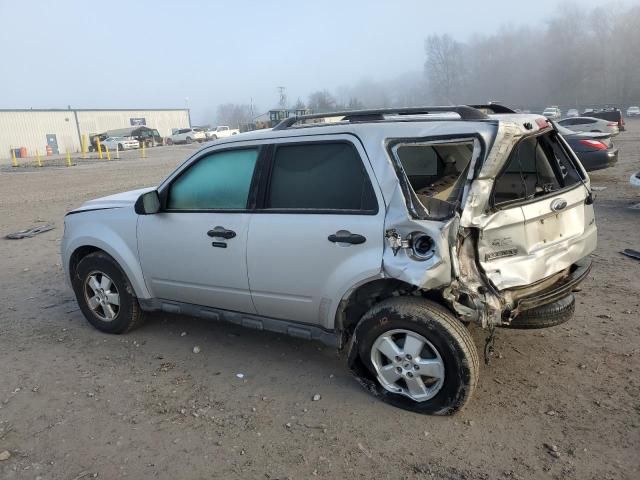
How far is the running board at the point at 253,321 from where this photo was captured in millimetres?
3545

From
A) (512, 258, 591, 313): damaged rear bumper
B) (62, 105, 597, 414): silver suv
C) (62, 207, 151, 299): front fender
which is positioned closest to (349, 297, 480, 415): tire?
(62, 105, 597, 414): silver suv

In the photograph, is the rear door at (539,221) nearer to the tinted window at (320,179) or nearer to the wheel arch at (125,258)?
the tinted window at (320,179)

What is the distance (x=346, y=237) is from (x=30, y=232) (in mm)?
8302

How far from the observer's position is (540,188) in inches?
158

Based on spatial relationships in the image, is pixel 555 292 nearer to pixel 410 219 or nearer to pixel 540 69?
pixel 410 219

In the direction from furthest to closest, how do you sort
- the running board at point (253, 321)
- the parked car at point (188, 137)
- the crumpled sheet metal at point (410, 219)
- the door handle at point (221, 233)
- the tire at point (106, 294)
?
1. the parked car at point (188, 137)
2. the tire at point (106, 294)
3. the door handle at point (221, 233)
4. the running board at point (253, 321)
5. the crumpled sheet metal at point (410, 219)

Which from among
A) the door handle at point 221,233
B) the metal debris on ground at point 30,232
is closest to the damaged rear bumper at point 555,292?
the door handle at point 221,233

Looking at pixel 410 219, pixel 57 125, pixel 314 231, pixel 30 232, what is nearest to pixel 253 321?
pixel 314 231

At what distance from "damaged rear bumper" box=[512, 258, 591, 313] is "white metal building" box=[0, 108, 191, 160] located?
4602cm

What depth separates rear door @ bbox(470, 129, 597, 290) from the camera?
10.2 ft

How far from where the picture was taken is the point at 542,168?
4012mm

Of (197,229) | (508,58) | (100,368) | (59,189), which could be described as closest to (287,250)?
(197,229)

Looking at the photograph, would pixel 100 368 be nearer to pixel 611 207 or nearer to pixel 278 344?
pixel 278 344

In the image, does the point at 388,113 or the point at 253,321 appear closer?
the point at 388,113
